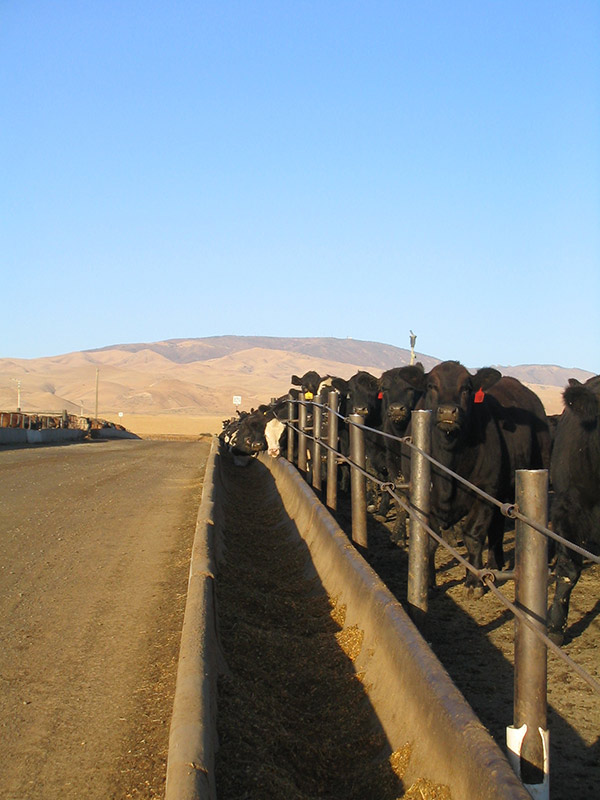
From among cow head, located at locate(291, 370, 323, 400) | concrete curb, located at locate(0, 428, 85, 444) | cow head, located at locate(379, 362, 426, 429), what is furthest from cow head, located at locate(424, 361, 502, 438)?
concrete curb, located at locate(0, 428, 85, 444)

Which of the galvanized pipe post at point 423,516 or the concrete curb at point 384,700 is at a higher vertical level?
the galvanized pipe post at point 423,516

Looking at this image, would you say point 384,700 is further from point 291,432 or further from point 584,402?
point 291,432

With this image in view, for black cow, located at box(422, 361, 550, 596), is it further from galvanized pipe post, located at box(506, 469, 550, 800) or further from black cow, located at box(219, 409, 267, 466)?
black cow, located at box(219, 409, 267, 466)

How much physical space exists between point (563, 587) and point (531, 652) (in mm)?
3639

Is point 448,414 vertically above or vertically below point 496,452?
above

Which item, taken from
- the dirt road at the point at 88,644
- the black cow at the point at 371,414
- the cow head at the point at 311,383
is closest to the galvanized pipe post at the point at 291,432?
the cow head at the point at 311,383

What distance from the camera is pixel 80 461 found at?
22.2 m

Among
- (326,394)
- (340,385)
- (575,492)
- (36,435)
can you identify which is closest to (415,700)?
(575,492)

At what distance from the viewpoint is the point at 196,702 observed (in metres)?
4.04

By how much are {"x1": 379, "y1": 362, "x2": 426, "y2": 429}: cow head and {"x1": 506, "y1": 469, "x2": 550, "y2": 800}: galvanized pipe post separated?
5877 millimetres

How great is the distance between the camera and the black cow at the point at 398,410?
1013 cm

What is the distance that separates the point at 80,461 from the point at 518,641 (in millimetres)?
19574

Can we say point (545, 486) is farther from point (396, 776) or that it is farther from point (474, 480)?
point (474, 480)

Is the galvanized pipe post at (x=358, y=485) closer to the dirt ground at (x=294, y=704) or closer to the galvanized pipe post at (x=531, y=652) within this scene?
the dirt ground at (x=294, y=704)
